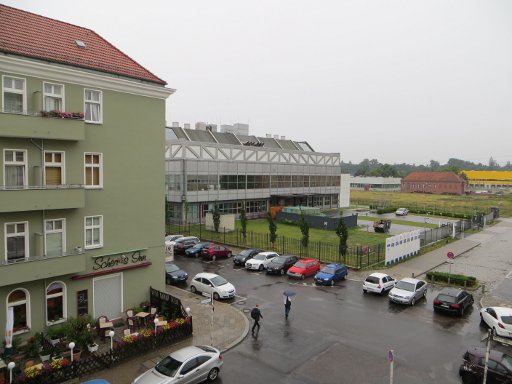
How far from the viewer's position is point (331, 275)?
26.5 metres

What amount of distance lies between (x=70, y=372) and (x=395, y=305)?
16.7 metres

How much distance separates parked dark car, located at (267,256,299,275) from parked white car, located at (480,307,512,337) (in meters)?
13.3

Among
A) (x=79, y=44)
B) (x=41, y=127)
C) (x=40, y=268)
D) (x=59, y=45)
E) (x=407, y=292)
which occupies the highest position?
(x=79, y=44)

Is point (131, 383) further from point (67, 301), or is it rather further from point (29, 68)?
point (29, 68)

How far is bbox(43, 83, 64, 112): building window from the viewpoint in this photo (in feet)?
54.0

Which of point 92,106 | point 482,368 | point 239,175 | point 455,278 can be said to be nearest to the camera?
point 482,368

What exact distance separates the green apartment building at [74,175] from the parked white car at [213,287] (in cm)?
384

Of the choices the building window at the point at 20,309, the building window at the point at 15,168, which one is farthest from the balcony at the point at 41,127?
the building window at the point at 20,309

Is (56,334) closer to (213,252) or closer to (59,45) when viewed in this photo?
→ (59,45)

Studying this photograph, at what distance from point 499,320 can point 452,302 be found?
2.44m

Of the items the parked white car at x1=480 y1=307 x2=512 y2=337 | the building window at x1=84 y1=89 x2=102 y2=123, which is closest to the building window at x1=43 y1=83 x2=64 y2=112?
the building window at x1=84 y1=89 x2=102 y2=123

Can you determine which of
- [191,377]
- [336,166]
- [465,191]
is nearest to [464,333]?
[191,377]

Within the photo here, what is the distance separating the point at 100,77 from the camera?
701 inches

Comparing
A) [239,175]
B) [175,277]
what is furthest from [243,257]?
[239,175]
